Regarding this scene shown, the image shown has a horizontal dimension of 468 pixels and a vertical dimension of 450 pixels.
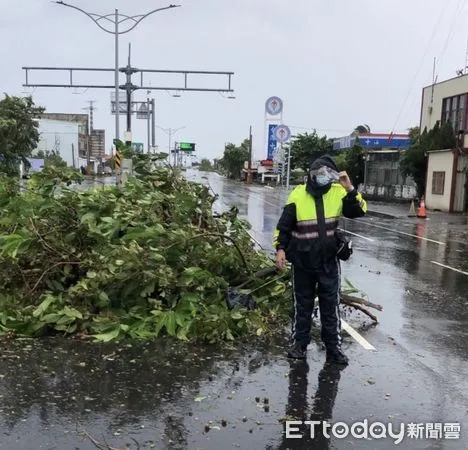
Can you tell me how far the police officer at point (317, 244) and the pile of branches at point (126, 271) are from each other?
838mm

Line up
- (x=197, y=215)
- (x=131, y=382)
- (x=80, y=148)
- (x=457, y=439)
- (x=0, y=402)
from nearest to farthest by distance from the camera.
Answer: (x=457, y=439)
(x=0, y=402)
(x=131, y=382)
(x=197, y=215)
(x=80, y=148)

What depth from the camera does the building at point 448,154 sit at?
32125 millimetres

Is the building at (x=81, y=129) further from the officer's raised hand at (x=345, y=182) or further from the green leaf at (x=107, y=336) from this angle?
the officer's raised hand at (x=345, y=182)

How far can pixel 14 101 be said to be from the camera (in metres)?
40.5

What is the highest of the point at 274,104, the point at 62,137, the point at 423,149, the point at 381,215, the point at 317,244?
the point at 274,104

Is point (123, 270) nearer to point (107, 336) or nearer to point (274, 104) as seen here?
point (107, 336)

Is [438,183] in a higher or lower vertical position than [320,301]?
higher

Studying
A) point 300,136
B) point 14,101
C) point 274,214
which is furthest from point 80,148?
point 274,214

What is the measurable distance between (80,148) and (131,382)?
366 ft

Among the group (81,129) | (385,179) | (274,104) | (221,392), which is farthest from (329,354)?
(81,129)

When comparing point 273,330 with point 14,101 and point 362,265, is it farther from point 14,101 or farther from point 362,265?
point 14,101

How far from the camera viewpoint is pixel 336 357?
5.71m

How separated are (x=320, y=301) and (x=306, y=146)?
2700 inches

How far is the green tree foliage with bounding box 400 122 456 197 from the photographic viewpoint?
113 feet
